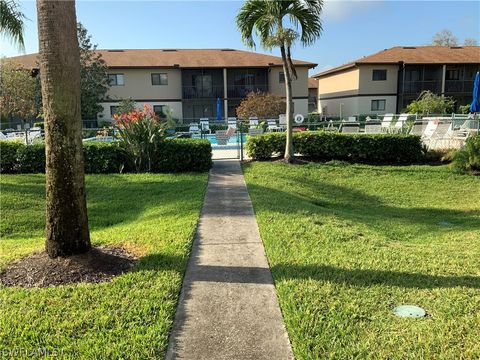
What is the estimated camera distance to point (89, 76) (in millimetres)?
29047

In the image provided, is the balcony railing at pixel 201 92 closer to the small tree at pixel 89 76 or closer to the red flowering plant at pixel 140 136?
the small tree at pixel 89 76

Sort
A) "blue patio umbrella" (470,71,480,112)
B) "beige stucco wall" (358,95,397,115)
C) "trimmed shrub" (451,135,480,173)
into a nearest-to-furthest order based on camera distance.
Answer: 1. "trimmed shrub" (451,135,480,173)
2. "blue patio umbrella" (470,71,480,112)
3. "beige stucco wall" (358,95,397,115)

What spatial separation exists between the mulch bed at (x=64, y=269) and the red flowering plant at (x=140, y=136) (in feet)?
21.3

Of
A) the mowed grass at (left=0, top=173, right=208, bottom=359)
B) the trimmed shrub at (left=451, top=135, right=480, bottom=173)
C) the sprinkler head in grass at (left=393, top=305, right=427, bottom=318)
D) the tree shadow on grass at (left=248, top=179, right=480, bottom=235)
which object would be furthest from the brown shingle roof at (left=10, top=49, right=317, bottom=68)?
the sprinkler head in grass at (left=393, top=305, right=427, bottom=318)

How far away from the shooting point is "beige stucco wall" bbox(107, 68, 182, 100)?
112 ft

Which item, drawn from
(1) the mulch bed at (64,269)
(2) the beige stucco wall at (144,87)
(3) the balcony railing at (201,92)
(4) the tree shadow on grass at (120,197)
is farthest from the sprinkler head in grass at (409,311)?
(2) the beige stucco wall at (144,87)

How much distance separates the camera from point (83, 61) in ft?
95.9

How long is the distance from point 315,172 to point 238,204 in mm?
4236

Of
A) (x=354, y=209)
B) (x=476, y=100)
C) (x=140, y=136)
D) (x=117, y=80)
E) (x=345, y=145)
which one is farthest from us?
(x=117, y=80)

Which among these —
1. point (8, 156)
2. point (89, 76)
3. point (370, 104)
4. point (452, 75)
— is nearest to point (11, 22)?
point (8, 156)

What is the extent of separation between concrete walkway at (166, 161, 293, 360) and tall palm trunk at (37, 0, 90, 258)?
1396 millimetres

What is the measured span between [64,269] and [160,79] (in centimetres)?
3219

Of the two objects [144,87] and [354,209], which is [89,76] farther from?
[354,209]

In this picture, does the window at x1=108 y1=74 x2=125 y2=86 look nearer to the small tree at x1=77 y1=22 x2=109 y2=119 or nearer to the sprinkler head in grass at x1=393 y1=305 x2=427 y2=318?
the small tree at x1=77 y1=22 x2=109 y2=119
